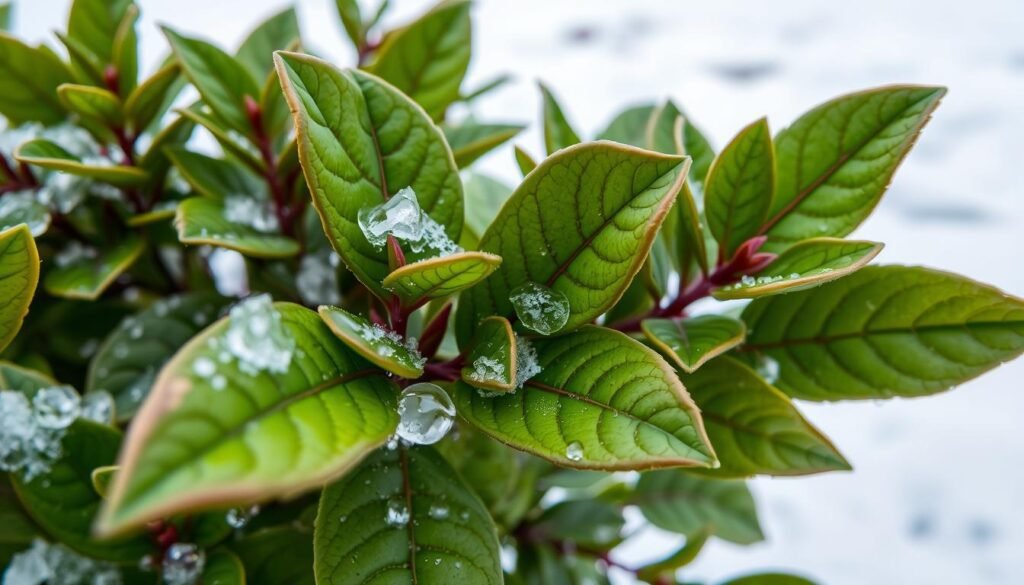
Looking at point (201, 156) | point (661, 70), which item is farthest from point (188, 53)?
point (661, 70)

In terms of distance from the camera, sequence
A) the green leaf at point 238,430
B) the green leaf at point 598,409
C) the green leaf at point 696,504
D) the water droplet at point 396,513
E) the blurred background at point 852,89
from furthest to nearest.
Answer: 1. the blurred background at point 852,89
2. the green leaf at point 696,504
3. the water droplet at point 396,513
4. the green leaf at point 598,409
5. the green leaf at point 238,430

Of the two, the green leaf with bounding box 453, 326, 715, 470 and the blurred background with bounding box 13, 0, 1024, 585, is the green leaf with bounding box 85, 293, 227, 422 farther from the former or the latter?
the blurred background with bounding box 13, 0, 1024, 585

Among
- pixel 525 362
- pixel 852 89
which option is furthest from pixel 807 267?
pixel 852 89

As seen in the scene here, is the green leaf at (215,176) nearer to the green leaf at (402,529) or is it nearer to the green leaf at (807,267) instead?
the green leaf at (402,529)

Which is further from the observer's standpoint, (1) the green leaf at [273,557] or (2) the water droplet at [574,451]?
(1) the green leaf at [273,557]

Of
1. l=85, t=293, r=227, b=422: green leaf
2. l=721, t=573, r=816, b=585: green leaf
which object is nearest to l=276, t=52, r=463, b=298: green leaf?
l=85, t=293, r=227, b=422: green leaf

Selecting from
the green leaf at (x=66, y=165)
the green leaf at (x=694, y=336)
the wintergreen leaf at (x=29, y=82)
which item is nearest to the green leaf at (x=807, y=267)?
the green leaf at (x=694, y=336)

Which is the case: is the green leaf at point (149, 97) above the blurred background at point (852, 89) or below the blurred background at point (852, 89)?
above

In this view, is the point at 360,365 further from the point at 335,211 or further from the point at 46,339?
the point at 46,339
